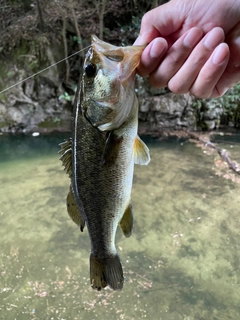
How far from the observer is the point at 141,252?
3816mm

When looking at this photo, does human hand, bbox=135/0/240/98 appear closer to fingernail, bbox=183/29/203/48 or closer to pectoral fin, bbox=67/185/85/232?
fingernail, bbox=183/29/203/48

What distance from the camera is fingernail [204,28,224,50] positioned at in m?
1.23

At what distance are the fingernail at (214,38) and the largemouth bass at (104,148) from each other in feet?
0.87

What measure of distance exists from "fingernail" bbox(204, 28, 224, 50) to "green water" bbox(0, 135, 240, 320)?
2.60 metres

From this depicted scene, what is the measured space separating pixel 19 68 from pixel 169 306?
27.0 ft

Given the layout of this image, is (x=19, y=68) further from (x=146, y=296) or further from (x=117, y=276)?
(x=117, y=276)

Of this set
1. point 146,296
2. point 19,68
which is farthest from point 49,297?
point 19,68

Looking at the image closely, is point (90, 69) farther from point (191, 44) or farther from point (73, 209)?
point (73, 209)

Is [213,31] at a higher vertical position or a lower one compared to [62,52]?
higher

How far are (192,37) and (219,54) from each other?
0.15 meters

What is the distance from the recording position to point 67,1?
29.4ft

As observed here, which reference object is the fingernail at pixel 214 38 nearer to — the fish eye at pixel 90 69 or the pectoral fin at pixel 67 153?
the fish eye at pixel 90 69

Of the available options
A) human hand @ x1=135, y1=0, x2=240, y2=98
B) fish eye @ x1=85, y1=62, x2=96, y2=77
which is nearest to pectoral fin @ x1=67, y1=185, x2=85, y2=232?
fish eye @ x1=85, y1=62, x2=96, y2=77

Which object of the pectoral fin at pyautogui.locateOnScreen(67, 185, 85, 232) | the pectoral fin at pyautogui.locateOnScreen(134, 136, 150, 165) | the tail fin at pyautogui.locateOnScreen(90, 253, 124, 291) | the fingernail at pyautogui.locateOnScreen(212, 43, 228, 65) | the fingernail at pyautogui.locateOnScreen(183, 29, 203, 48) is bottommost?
the tail fin at pyautogui.locateOnScreen(90, 253, 124, 291)
